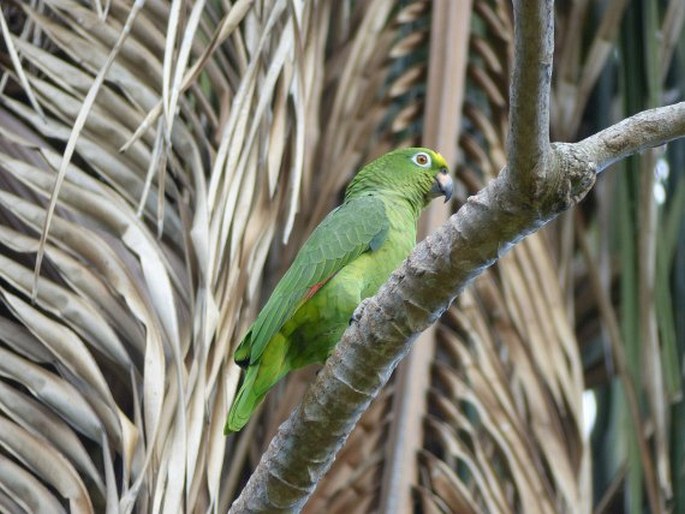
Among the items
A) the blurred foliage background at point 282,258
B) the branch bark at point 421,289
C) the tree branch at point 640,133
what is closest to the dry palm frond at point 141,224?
the blurred foliage background at point 282,258

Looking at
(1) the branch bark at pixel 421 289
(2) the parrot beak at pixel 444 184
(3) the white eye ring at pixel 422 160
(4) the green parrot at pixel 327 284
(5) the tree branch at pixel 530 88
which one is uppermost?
(3) the white eye ring at pixel 422 160

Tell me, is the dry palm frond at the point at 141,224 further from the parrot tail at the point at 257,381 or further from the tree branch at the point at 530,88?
the tree branch at the point at 530,88

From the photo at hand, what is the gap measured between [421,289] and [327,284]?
2.84 ft

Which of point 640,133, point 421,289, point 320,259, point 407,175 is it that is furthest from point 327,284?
point 640,133

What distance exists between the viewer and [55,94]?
3.00 metres

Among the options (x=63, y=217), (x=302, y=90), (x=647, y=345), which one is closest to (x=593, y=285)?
(x=647, y=345)

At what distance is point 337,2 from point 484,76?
623mm

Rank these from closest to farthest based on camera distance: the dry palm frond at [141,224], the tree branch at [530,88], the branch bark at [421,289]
Answer: the tree branch at [530,88] < the branch bark at [421,289] < the dry palm frond at [141,224]

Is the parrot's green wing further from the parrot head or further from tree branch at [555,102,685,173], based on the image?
tree branch at [555,102,685,173]

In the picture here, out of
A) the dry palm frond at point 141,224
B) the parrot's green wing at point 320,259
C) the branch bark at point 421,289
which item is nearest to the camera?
the branch bark at point 421,289

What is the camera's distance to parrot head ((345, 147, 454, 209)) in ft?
10.6

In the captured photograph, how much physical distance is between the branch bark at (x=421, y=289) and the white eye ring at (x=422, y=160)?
114cm

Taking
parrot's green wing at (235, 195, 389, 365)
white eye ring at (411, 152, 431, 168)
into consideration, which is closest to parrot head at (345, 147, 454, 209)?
white eye ring at (411, 152, 431, 168)

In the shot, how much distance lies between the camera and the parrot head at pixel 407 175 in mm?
3220
